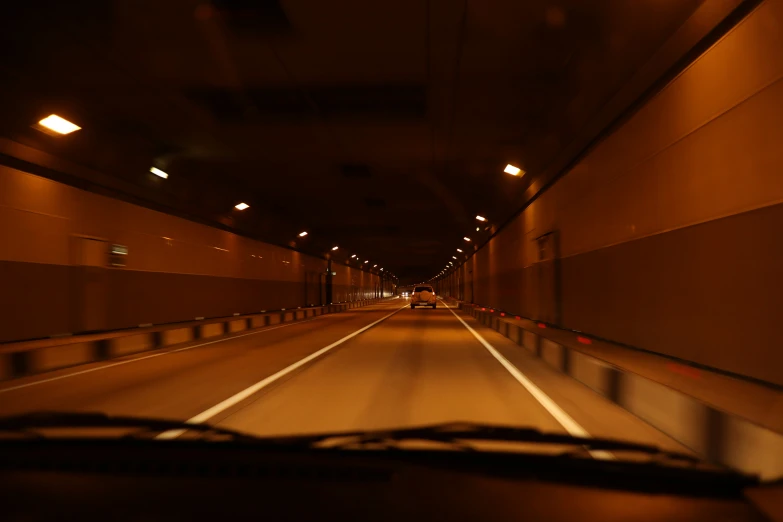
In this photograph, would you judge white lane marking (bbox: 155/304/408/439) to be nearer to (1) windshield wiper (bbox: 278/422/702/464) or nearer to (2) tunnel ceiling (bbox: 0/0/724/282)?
(1) windshield wiper (bbox: 278/422/702/464)

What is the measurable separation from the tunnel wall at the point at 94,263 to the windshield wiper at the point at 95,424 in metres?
10.8

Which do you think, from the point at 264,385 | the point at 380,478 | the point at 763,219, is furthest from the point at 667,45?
the point at 380,478

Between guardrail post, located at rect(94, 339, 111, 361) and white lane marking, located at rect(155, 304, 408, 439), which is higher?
guardrail post, located at rect(94, 339, 111, 361)

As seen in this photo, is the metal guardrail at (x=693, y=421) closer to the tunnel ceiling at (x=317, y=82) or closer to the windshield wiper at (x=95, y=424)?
the windshield wiper at (x=95, y=424)

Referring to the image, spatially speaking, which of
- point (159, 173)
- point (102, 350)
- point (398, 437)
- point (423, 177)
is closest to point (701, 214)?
point (398, 437)

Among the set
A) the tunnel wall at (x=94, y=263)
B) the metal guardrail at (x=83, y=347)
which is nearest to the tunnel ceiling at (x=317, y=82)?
the tunnel wall at (x=94, y=263)

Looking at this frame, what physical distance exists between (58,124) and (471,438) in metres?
13.7

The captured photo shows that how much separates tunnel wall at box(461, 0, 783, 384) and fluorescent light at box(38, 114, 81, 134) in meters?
12.2

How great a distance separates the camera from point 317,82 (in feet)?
40.1

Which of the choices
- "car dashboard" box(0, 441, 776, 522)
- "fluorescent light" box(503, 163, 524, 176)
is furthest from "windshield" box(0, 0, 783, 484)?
"car dashboard" box(0, 441, 776, 522)

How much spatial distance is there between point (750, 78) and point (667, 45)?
211 cm

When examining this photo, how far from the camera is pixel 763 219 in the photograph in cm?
738

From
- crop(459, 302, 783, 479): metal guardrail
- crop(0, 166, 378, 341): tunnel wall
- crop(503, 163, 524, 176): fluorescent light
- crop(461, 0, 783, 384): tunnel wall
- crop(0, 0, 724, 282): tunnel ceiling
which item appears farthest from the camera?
crop(503, 163, 524, 176): fluorescent light

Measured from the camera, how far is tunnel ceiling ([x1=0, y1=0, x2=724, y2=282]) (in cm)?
925
